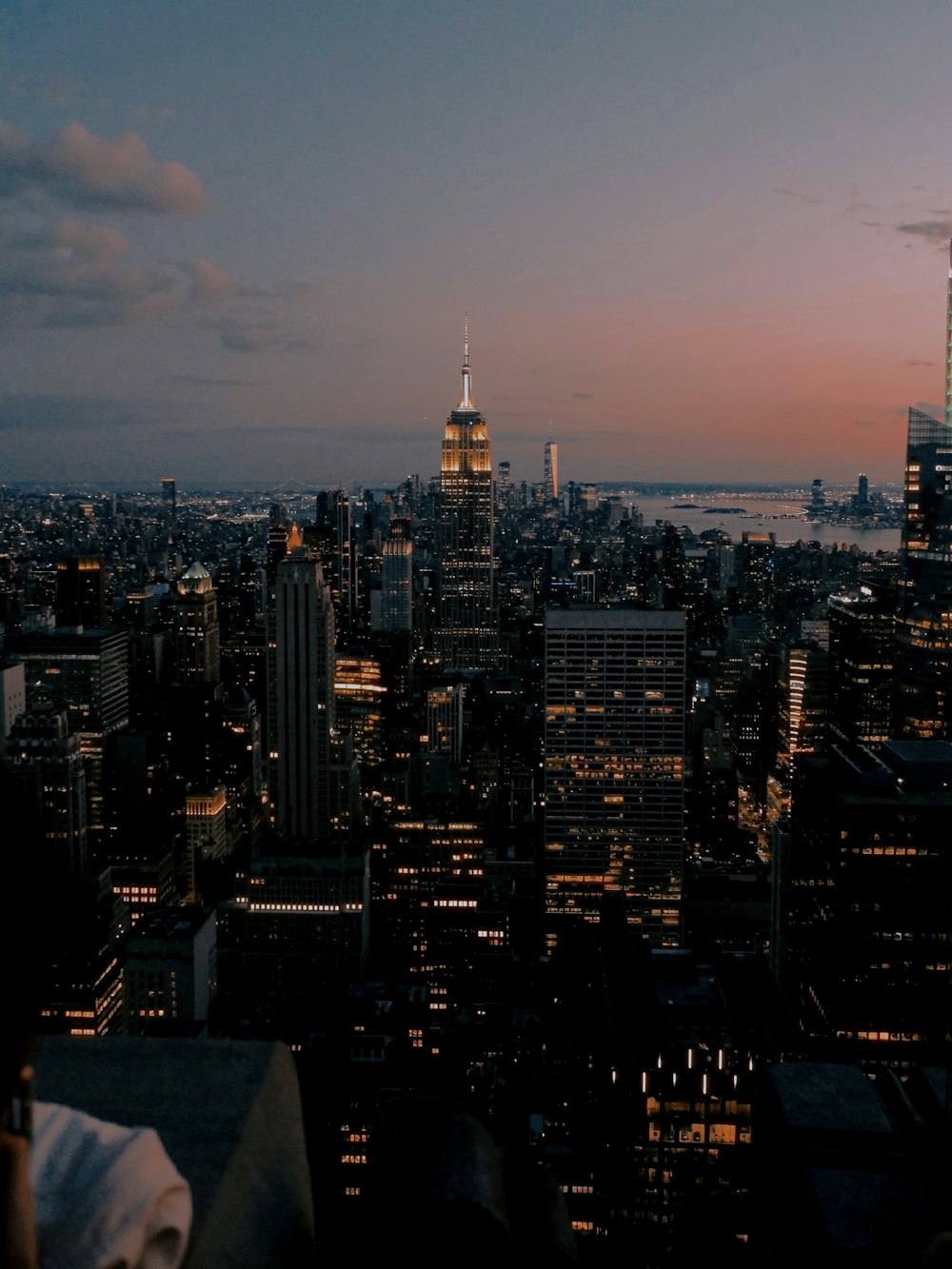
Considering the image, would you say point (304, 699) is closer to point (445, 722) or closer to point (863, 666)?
point (445, 722)

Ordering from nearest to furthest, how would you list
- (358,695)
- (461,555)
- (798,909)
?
(798,909)
(358,695)
(461,555)

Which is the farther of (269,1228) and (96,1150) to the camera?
(269,1228)

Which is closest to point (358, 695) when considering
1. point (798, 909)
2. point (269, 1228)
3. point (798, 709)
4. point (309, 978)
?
point (798, 709)

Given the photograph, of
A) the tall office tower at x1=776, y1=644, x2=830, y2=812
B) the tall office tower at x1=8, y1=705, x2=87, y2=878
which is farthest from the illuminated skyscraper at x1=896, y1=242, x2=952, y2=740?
the tall office tower at x1=8, y1=705, x2=87, y2=878

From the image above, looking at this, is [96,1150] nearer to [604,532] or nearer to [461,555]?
[461,555]

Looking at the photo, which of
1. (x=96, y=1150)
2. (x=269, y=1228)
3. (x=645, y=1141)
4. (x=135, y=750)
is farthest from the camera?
(x=135, y=750)

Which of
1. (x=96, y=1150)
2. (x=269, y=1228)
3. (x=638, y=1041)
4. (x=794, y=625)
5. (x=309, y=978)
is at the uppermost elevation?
(x=96, y=1150)

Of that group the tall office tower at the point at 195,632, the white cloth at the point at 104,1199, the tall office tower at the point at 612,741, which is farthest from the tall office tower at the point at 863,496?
the white cloth at the point at 104,1199
